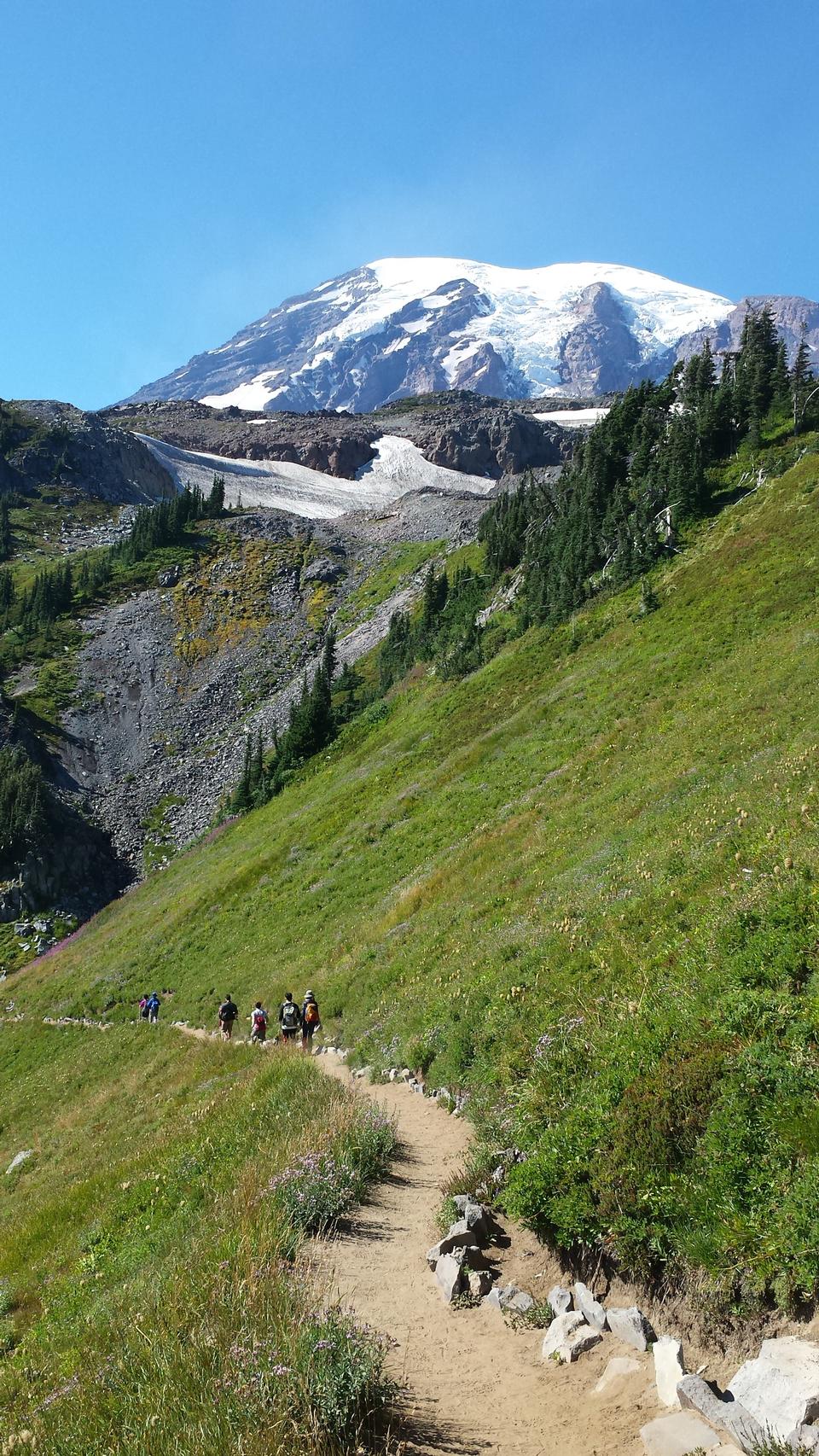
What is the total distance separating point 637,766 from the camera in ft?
73.5

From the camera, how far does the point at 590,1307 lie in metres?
6.09

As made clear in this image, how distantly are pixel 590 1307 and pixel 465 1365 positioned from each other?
1.13 metres

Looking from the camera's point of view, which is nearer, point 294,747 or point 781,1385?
point 781,1385

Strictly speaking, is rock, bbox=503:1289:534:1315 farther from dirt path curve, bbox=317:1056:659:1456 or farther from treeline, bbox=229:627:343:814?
treeline, bbox=229:627:343:814

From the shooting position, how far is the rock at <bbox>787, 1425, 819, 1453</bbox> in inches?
159

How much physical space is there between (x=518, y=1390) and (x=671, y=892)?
7515 millimetres

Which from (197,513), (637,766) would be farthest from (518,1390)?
(197,513)

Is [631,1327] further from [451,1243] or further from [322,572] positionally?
[322,572]

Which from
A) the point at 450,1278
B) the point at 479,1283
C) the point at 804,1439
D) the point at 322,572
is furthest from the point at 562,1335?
the point at 322,572

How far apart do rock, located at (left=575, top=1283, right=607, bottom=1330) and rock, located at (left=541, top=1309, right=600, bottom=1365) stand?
0.05 metres

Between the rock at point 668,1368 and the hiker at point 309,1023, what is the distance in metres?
14.4

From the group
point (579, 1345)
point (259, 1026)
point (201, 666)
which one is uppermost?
point (201, 666)

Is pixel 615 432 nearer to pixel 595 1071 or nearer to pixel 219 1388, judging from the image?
pixel 595 1071

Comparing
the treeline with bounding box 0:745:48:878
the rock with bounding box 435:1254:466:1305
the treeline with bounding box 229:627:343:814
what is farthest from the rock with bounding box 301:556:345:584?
the rock with bounding box 435:1254:466:1305
